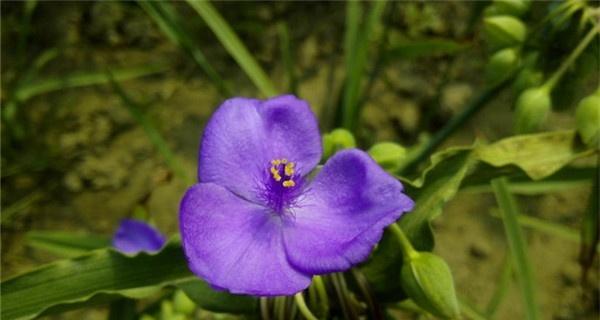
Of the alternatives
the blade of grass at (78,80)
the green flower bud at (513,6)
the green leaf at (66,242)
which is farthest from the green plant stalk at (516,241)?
the blade of grass at (78,80)

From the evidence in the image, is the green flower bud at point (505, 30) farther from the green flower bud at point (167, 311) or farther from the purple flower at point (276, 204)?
the green flower bud at point (167, 311)

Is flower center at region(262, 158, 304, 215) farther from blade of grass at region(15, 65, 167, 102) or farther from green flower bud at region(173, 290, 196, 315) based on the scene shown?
blade of grass at region(15, 65, 167, 102)

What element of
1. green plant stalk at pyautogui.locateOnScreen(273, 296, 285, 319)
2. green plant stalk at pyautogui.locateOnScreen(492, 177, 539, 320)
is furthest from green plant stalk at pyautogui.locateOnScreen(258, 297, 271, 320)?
green plant stalk at pyautogui.locateOnScreen(492, 177, 539, 320)

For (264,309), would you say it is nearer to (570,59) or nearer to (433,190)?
(433,190)

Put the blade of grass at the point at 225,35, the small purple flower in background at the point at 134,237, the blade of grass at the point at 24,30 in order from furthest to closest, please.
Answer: the blade of grass at the point at 24,30, the blade of grass at the point at 225,35, the small purple flower in background at the point at 134,237

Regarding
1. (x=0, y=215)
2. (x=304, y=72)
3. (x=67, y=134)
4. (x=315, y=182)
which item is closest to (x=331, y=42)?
(x=304, y=72)

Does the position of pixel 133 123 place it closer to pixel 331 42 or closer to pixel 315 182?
pixel 331 42
